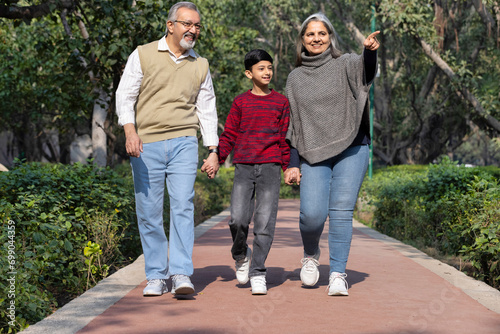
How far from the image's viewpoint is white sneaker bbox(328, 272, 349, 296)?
5.50 meters

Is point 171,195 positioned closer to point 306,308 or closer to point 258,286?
point 258,286

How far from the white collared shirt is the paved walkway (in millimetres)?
1349

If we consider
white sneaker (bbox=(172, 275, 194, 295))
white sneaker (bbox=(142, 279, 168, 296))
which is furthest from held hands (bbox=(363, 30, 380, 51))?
white sneaker (bbox=(142, 279, 168, 296))

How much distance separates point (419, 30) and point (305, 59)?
55.0 ft

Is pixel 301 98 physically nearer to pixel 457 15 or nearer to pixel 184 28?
pixel 184 28

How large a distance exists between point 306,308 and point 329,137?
53.3 inches

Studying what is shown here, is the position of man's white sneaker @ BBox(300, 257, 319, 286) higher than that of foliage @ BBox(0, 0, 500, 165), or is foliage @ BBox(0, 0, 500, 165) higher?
foliage @ BBox(0, 0, 500, 165)

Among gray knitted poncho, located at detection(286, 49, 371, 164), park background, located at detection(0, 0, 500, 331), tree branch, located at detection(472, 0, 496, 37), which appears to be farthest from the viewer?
tree branch, located at detection(472, 0, 496, 37)

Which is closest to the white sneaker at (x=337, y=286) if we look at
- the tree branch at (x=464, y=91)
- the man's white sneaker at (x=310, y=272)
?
the man's white sneaker at (x=310, y=272)

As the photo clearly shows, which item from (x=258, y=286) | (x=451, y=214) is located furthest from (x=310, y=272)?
(x=451, y=214)

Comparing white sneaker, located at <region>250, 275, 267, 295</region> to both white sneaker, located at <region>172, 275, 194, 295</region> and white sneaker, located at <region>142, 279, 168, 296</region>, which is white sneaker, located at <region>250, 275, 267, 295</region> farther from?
white sneaker, located at <region>142, 279, 168, 296</region>

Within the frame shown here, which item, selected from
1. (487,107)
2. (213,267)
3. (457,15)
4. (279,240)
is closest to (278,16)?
(457,15)

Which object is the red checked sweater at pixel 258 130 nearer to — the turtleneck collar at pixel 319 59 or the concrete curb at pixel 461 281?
the turtleneck collar at pixel 319 59

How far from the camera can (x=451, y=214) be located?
856 cm
